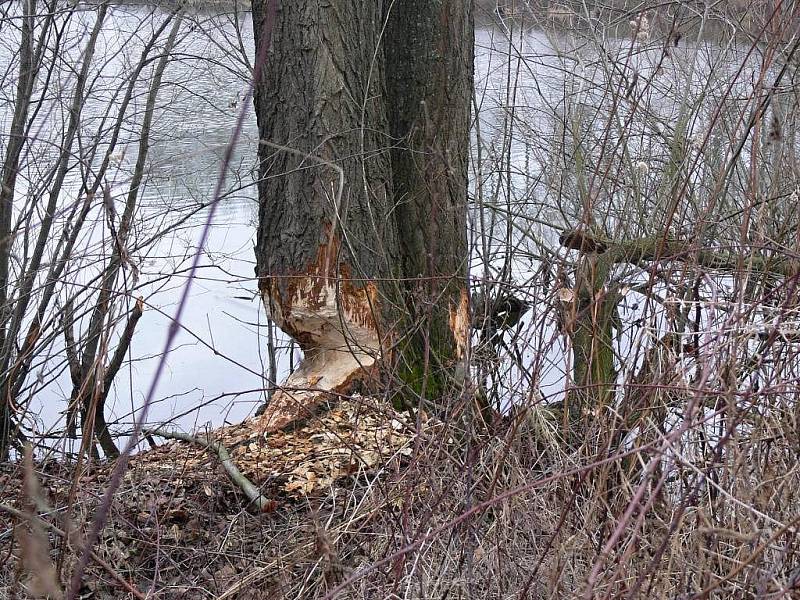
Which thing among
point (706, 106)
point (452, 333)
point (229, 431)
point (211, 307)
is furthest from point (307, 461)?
point (706, 106)

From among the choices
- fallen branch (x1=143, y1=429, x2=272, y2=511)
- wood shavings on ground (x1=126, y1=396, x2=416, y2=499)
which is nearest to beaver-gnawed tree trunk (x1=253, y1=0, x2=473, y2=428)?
wood shavings on ground (x1=126, y1=396, x2=416, y2=499)

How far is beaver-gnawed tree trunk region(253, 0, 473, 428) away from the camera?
369cm

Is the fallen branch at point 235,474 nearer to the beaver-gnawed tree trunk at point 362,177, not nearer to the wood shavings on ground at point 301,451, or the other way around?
the wood shavings on ground at point 301,451

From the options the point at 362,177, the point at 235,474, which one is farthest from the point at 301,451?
the point at 362,177

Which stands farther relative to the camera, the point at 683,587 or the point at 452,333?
the point at 452,333

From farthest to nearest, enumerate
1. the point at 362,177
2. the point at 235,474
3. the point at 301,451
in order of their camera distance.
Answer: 1. the point at 362,177
2. the point at 301,451
3. the point at 235,474

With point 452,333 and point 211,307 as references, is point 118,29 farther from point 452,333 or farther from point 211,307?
point 452,333

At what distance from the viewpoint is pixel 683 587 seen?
1.88 metres

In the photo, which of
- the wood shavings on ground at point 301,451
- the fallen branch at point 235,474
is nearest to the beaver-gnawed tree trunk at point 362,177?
the wood shavings on ground at point 301,451

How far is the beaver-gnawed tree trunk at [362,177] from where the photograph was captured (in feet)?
12.1

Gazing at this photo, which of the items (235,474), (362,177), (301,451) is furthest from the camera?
(362,177)

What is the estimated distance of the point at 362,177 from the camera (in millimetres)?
3855

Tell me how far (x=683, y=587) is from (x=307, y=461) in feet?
6.44

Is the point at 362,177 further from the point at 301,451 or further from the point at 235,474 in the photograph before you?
the point at 235,474
